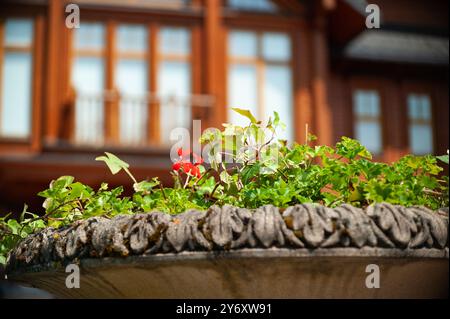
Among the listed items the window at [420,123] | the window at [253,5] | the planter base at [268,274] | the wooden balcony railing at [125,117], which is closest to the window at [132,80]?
the wooden balcony railing at [125,117]

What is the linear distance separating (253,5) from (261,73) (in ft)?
4.21

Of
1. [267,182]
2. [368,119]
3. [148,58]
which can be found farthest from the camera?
[368,119]

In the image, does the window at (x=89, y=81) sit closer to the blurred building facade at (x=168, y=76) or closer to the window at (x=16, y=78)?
the blurred building facade at (x=168, y=76)

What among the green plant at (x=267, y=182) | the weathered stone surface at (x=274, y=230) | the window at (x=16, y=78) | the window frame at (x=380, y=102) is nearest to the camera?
the weathered stone surface at (x=274, y=230)

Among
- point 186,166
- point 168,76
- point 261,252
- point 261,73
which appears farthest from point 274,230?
point 261,73

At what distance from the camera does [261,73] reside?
14.8 meters

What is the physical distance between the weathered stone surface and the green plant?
0.20m

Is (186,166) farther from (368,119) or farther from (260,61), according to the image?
(368,119)

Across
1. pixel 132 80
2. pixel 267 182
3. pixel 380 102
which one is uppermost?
pixel 132 80

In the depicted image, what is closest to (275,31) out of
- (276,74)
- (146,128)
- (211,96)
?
(276,74)

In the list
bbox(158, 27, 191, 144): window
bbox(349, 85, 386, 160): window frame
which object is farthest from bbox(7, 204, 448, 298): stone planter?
bbox(349, 85, 386, 160): window frame

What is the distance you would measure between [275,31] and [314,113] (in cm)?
169

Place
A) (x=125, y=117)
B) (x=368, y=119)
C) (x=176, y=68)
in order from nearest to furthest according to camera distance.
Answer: (x=125, y=117) < (x=176, y=68) < (x=368, y=119)

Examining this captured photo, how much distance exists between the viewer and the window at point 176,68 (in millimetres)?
13883
